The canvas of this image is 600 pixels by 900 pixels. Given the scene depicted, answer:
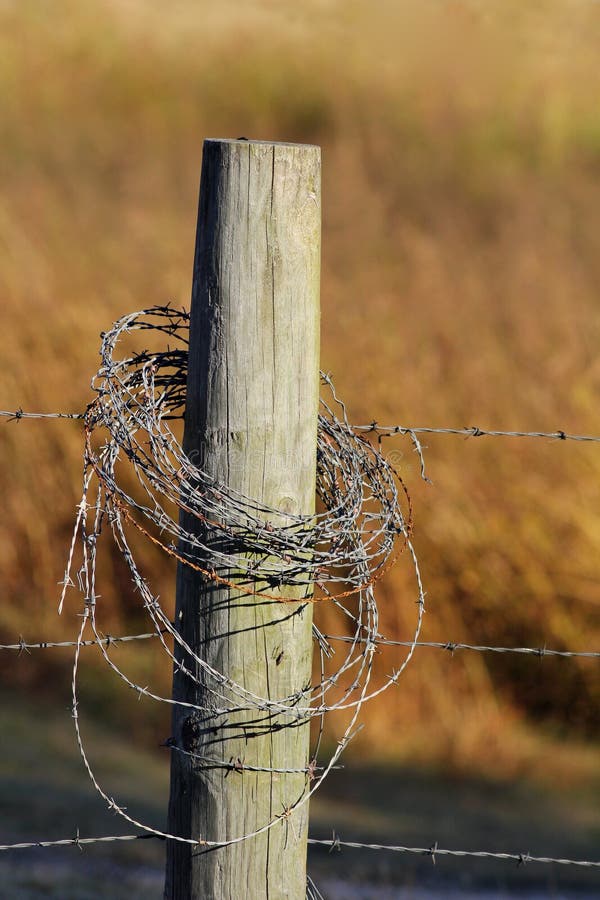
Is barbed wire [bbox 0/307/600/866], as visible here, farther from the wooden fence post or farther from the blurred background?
the blurred background

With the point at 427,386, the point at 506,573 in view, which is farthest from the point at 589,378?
the point at 506,573

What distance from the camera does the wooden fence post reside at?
5.80 ft

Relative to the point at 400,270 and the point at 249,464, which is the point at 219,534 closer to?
the point at 249,464

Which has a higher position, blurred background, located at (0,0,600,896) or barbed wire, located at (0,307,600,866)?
blurred background, located at (0,0,600,896)

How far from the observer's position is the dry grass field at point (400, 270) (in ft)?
15.1

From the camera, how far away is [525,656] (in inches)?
183

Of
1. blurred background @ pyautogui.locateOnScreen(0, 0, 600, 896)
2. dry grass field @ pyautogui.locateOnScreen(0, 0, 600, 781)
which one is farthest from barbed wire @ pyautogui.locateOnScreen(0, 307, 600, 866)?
dry grass field @ pyautogui.locateOnScreen(0, 0, 600, 781)

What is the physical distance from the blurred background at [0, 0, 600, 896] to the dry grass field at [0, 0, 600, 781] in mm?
15

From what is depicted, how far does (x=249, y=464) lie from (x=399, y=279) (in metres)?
4.93

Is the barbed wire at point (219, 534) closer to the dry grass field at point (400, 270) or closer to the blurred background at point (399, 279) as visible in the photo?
the blurred background at point (399, 279)

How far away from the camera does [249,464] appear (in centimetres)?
182

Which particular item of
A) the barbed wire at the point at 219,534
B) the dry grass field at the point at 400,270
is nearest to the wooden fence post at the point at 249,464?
the barbed wire at the point at 219,534

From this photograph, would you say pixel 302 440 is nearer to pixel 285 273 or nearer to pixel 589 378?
pixel 285 273

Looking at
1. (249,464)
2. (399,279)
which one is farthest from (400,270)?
(249,464)
